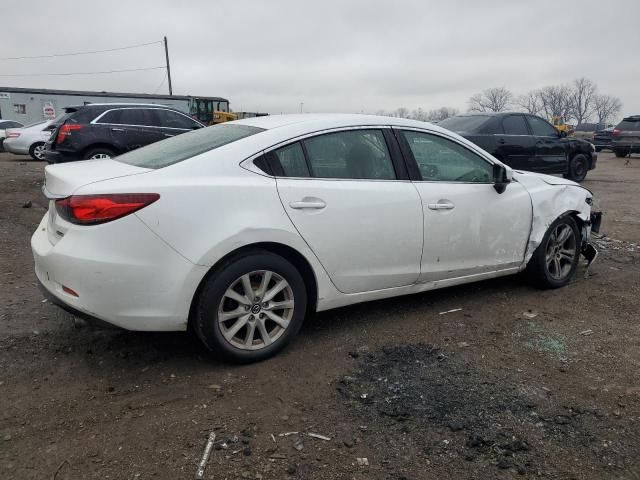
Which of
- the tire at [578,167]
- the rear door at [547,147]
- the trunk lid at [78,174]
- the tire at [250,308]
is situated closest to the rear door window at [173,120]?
the rear door at [547,147]

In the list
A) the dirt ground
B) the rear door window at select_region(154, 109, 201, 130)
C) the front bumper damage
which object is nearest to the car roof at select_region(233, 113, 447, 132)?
the dirt ground

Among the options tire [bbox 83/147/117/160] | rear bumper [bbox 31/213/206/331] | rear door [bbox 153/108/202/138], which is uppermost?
rear door [bbox 153/108/202/138]

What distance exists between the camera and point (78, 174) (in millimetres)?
3094

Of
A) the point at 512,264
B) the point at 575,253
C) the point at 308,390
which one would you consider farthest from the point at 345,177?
the point at 575,253

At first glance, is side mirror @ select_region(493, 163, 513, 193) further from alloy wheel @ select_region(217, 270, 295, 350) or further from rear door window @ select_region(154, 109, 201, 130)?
rear door window @ select_region(154, 109, 201, 130)

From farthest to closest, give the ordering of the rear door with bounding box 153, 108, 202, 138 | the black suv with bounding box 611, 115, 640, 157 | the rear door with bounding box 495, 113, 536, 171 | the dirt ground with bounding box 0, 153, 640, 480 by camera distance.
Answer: the black suv with bounding box 611, 115, 640, 157
the rear door with bounding box 153, 108, 202, 138
the rear door with bounding box 495, 113, 536, 171
the dirt ground with bounding box 0, 153, 640, 480

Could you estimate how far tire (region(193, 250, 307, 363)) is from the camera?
295 cm

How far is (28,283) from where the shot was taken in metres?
4.58

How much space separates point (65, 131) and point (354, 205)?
25.8ft

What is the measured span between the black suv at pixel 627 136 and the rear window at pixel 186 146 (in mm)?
21818

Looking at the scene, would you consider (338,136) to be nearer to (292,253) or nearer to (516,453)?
(292,253)

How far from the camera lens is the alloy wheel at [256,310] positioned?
3.05 metres

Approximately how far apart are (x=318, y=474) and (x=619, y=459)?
54.1 inches

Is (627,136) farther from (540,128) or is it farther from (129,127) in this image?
(129,127)
